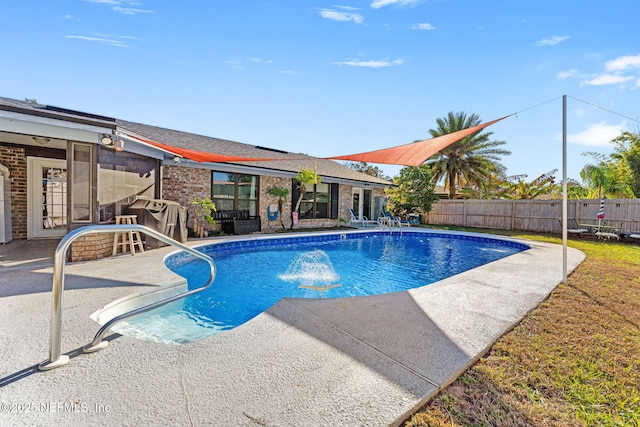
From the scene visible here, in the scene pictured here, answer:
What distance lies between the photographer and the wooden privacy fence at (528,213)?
1304 cm

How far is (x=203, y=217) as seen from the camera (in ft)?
37.4

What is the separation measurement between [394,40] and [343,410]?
35.9 ft

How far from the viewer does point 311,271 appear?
304 inches

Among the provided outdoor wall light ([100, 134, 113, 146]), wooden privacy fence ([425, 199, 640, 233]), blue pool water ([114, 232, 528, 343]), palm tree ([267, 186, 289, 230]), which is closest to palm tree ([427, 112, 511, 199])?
wooden privacy fence ([425, 199, 640, 233])

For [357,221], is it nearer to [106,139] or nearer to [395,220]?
[395,220]

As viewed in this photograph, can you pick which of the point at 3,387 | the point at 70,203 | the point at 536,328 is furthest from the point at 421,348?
the point at 70,203

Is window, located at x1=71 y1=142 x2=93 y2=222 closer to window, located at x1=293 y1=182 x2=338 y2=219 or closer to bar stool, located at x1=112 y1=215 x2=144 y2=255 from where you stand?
bar stool, located at x1=112 y1=215 x2=144 y2=255

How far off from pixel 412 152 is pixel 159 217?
6.97 meters

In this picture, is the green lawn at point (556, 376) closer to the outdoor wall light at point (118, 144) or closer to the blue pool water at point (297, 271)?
the blue pool water at point (297, 271)

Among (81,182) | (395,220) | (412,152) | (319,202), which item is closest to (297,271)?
(412,152)

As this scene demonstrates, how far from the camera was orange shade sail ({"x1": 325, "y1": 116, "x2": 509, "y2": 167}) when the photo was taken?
7.14 metres

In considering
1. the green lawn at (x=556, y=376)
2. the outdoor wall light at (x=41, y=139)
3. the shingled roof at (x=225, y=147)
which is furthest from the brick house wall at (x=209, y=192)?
the green lawn at (x=556, y=376)

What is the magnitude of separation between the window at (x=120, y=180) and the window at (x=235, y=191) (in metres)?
3.45

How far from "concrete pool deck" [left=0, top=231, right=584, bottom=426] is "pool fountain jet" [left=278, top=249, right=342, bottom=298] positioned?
2435 millimetres
